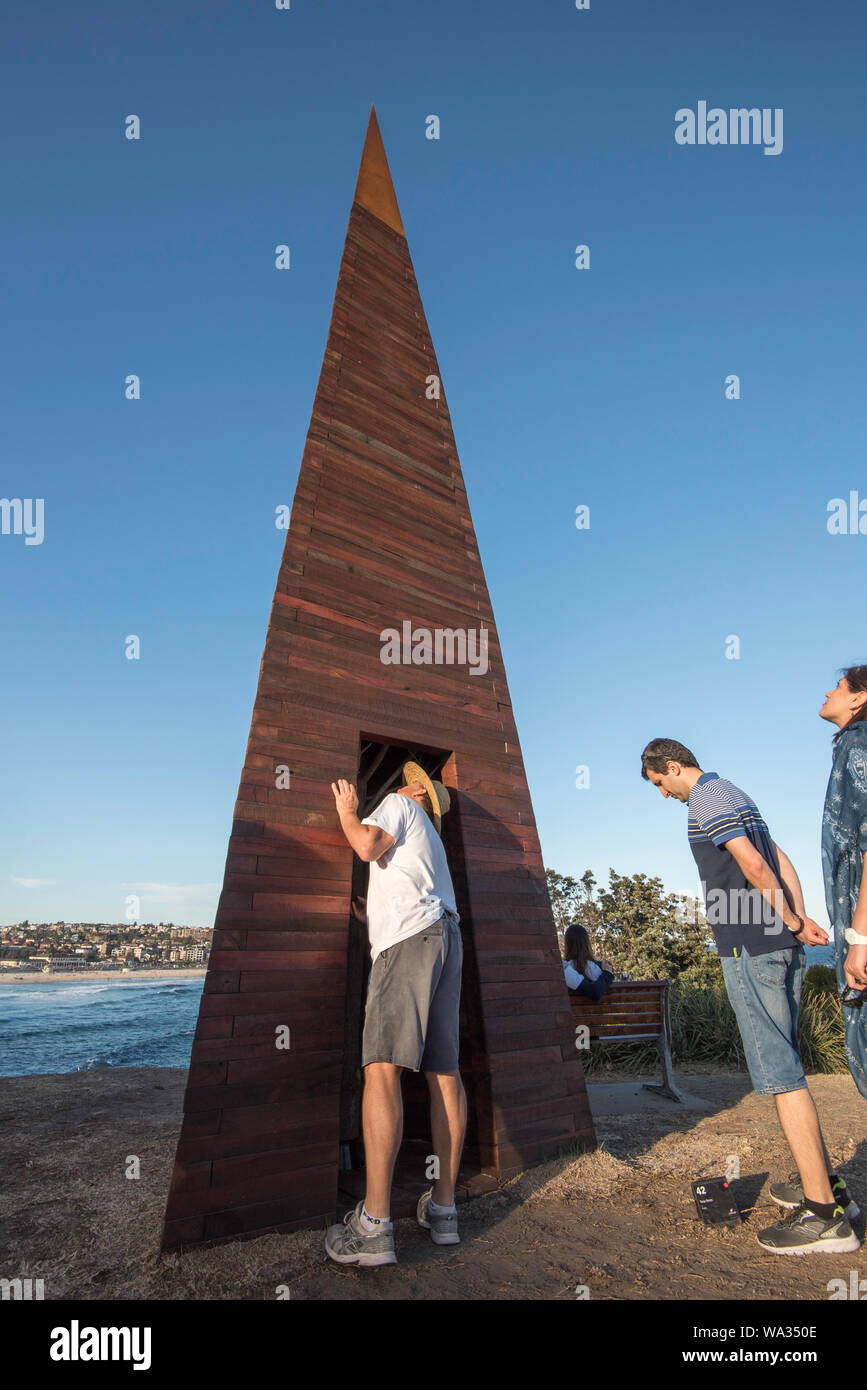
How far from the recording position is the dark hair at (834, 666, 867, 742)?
10.3 ft

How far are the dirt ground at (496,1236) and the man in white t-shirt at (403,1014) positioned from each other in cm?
16

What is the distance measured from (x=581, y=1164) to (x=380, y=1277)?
186 cm

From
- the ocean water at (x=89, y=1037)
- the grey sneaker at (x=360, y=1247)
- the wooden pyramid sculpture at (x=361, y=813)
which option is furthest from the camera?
the ocean water at (x=89, y=1037)

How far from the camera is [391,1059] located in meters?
2.93

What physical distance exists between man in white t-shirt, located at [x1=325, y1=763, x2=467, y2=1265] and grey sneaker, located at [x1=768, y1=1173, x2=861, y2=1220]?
1590 mm

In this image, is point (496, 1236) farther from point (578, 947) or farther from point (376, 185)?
point (376, 185)

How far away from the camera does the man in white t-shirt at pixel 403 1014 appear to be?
2.82 meters

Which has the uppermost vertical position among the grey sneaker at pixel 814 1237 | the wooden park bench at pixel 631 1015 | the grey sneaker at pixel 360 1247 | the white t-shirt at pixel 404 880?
the white t-shirt at pixel 404 880

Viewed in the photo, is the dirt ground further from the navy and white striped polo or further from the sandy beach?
the sandy beach

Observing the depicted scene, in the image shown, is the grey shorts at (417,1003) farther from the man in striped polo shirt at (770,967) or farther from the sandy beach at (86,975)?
the sandy beach at (86,975)

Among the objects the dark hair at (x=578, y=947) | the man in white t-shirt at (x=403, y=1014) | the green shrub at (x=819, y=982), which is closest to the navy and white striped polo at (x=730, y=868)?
the man in white t-shirt at (x=403, y=1014)
